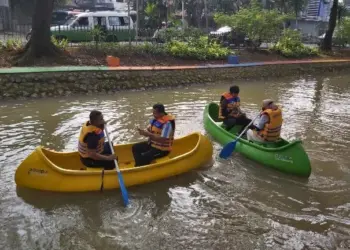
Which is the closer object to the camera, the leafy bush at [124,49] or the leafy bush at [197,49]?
the leafy bush at [124,49]

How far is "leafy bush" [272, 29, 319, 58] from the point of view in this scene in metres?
22.4

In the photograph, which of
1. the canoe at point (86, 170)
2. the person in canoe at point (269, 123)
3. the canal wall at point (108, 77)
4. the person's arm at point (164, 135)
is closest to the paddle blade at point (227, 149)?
the canoe at point (86, 170)

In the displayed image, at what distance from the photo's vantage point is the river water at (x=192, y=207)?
5.27 metres

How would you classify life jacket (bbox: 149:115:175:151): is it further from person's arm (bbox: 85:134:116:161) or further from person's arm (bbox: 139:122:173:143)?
person's arm (bbox: 85:134:116:161)

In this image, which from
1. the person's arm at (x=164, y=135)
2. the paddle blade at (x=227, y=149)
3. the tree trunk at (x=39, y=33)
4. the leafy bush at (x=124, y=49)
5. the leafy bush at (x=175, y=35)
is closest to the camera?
the person's arm at (x=164, y=135)

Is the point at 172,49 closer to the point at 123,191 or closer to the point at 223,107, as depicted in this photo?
the point at 223,107

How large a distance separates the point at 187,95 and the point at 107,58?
3592mm

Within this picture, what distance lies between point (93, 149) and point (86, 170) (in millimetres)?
381

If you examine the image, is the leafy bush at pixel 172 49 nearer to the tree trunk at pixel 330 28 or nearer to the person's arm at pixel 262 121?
the tree trunk at pixel 330 28

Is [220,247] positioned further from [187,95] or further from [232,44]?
[232,44]

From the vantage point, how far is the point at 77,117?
11141 mm

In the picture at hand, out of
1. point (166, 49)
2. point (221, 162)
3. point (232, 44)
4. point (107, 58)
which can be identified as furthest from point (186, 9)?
point (221, 162)

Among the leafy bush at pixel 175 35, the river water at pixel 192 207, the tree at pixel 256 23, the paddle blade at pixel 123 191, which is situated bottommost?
the river water at pixel 192 207

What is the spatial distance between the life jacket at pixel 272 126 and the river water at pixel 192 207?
607 mm
